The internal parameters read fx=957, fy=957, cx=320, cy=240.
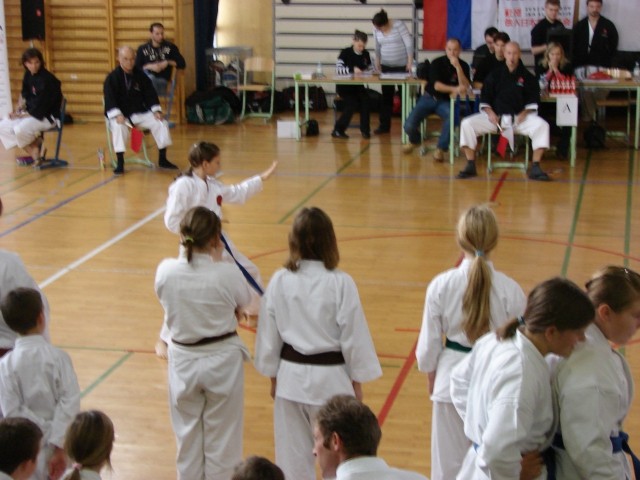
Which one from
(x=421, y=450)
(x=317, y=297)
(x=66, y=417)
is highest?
(x=317, y=297)

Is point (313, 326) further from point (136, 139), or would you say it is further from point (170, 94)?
point (170, 94)

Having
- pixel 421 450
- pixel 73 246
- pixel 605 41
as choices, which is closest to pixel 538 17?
pixel 605 41

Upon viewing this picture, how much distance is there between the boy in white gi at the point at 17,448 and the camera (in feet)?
10.4

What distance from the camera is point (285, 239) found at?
9125 mm

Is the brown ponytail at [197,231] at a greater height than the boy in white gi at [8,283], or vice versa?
the brown ponytail at [197,231]

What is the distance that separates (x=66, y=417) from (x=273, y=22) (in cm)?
1469

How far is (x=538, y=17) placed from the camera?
15555 mm

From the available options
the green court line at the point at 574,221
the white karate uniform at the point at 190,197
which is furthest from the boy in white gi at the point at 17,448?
the green court line at the point at 574,221

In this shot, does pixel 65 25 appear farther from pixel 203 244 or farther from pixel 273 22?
pixel 203 244

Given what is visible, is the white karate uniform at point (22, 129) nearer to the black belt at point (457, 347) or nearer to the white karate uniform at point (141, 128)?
the white karate uniform at point (141, 128)

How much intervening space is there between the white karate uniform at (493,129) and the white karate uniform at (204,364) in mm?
7862

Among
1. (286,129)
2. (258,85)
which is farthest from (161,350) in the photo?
(258,85)

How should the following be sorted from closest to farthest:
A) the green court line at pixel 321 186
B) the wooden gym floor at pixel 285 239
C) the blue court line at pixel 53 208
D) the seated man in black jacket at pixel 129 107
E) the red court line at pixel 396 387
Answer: the red court line at pixel 396 387, the wooden gym floor at pixel 285 239, the blue court line at pixel 53 208, the green court line at pixel 321 186, the seated man in black jacket at pixel 129 107

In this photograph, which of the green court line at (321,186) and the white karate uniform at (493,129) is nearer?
the green court line at (321,186)
